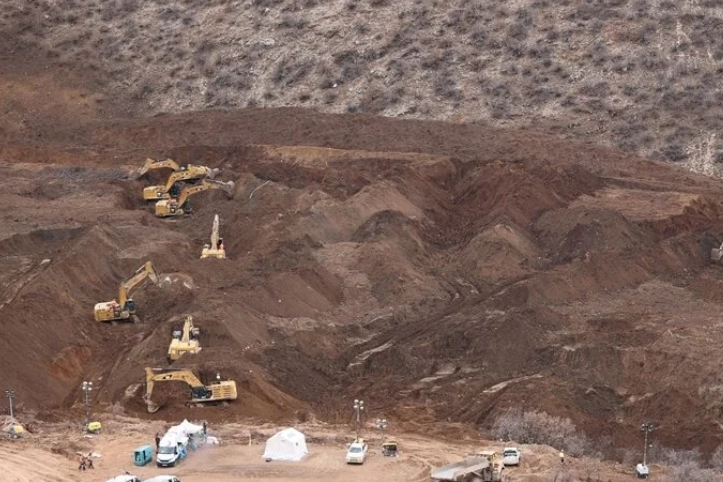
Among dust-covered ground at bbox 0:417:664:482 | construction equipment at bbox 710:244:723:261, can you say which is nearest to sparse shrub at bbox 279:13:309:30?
construction equipment at bbox 710:244:723:261

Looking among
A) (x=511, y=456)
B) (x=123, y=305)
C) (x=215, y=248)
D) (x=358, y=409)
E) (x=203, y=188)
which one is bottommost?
(x=511, y=456)

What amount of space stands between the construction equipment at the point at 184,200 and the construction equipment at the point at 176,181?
50cm

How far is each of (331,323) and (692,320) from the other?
13.5 m

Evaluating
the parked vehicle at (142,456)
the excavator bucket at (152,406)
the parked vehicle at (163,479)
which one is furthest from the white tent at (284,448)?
the excavator bucket at (152,406)

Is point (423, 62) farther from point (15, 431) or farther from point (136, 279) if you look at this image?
point (15, 431)

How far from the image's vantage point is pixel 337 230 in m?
58.5

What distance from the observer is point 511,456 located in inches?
1341

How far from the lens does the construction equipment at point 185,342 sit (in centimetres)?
4194

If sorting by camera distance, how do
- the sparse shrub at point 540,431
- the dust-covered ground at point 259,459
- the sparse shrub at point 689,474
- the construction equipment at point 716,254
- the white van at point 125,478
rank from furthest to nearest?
the construction equipment at point 716,254, the sparse shrub at point 540,431, the dust-covered ground at point 259,459, the sparse shrub at point 689,474, the white van at point 125,478

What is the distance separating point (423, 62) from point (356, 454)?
48307 millimetres

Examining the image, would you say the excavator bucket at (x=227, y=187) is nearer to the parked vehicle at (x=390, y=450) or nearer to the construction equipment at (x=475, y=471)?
the parked vehicle at (x=390, y=450)

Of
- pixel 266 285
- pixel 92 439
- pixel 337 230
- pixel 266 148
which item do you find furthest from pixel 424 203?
pixel 92 439

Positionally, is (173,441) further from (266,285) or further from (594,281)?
(594,281)

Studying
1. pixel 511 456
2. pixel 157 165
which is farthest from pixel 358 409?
pixel 157 165
